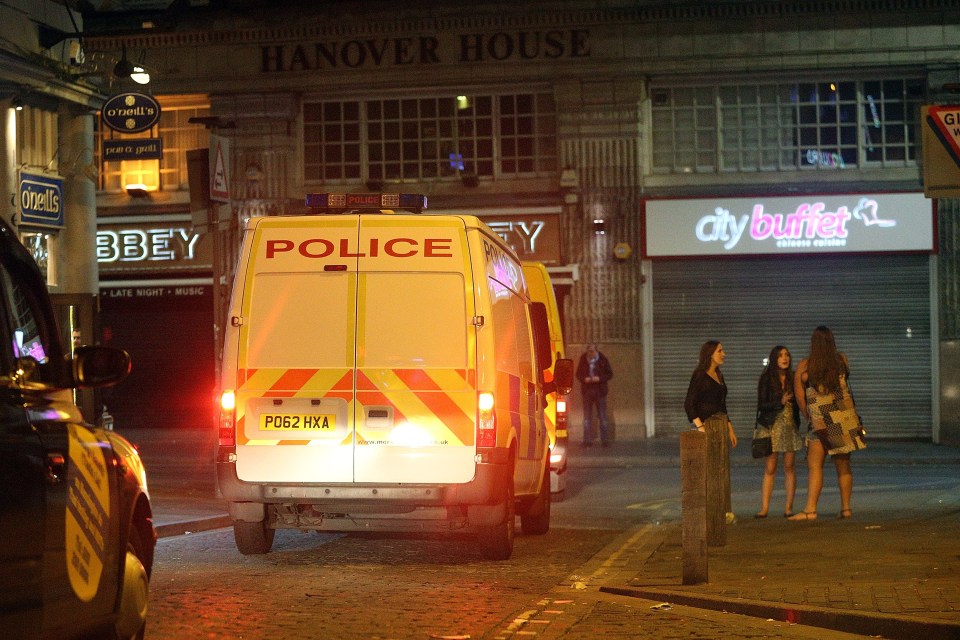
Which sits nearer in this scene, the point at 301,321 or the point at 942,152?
the point at 942,152

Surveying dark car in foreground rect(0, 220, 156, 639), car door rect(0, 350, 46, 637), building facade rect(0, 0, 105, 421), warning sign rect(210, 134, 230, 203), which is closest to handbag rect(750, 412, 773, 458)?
warning sign rect(210, 134, 230, 203)

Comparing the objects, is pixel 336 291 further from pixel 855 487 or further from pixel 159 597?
pixel 855 487

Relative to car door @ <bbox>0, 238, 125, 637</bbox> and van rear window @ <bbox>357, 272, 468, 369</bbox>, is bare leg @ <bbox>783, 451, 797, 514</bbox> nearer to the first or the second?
van rear window @ <bbox>357, 272, 468, 369</bbox>

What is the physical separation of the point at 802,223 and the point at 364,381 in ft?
54.8

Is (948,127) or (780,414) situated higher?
(948,127)

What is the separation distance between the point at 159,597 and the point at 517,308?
4137 mm

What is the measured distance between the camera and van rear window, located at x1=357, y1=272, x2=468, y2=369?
399 inches

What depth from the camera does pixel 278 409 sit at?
10148 millimetres

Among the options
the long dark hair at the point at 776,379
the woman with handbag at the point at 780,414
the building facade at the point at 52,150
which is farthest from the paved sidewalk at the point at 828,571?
the building facade at the point at 52,150

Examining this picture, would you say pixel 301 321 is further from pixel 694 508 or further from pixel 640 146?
pixel 640 146

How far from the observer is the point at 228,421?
1019 cm

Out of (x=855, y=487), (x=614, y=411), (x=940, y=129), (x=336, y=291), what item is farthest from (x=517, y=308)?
(x=614, y=411)

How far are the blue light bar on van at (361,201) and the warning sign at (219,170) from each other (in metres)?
4.83

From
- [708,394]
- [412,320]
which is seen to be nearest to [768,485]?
[708,394]
